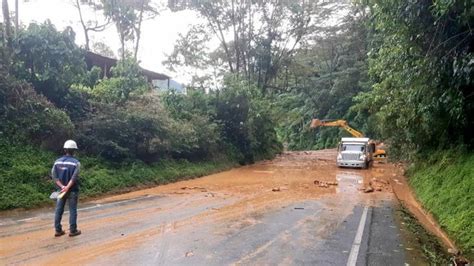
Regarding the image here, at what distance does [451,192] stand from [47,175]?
12.8 meters

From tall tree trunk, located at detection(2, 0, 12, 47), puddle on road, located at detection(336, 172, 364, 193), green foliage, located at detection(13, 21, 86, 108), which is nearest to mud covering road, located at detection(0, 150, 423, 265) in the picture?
puddle on road, located at detection(336, 172, 364, 193)

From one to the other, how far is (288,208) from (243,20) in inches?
1189

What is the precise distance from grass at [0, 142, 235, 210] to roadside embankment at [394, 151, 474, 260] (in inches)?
429

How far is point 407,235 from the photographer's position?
943 centimetres

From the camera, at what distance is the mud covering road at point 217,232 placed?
700cm

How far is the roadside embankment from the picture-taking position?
29.5 ft

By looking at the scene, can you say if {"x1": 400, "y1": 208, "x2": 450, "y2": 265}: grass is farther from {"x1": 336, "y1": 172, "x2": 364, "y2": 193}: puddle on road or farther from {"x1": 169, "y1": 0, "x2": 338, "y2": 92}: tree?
{"x1": 169, "y1": 0, "x2": 338, "y2": 92}: tree

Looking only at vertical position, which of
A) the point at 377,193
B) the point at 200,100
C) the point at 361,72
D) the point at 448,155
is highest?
the point at 361,72

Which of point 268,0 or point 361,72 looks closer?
point 268,0

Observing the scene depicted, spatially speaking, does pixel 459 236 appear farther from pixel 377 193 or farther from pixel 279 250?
pixel 377 193

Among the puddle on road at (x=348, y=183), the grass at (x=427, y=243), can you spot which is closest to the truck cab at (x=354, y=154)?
the puddle on road at (x=348, y=183)

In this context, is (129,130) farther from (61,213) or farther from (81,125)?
(61,213)

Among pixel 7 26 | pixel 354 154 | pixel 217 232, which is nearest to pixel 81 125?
pixel 7 26

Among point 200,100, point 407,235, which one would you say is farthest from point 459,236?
point 200,100
